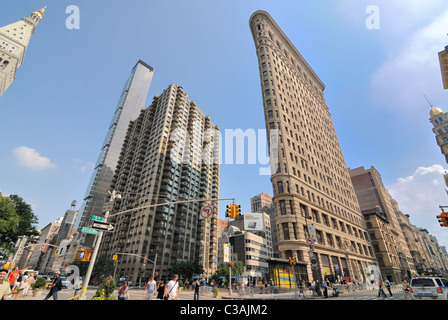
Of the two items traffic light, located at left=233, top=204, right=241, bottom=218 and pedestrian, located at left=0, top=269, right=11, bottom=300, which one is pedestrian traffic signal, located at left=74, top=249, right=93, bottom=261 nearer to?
pedestrian, located at left=0, top=269, right=11, bottom=300

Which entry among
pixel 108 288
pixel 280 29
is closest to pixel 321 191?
pixel 108 288

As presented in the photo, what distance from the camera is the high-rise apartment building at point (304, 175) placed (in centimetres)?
3353

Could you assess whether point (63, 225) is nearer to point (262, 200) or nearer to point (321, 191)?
point (262, 200)

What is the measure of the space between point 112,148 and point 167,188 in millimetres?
92582

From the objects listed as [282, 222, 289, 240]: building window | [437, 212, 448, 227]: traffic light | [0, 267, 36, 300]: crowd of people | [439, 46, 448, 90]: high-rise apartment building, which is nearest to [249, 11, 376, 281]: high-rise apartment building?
[282, 222, 289, 240]: building window

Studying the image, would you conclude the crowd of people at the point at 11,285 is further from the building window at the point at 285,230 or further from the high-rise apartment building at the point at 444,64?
the high-rise apartment building at the point at 444,64

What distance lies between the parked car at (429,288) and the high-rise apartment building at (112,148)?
11178 cm

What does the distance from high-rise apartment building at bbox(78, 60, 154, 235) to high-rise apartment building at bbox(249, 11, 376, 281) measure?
96.2 meters

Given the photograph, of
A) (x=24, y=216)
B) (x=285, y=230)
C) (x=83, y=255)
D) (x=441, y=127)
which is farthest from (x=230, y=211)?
(x=441, y=127)

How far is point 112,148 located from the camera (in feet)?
488

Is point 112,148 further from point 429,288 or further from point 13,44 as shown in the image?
point 429,288

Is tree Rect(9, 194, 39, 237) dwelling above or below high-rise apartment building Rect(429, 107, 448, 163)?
below

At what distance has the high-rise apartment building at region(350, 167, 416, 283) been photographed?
58416 millimetres
